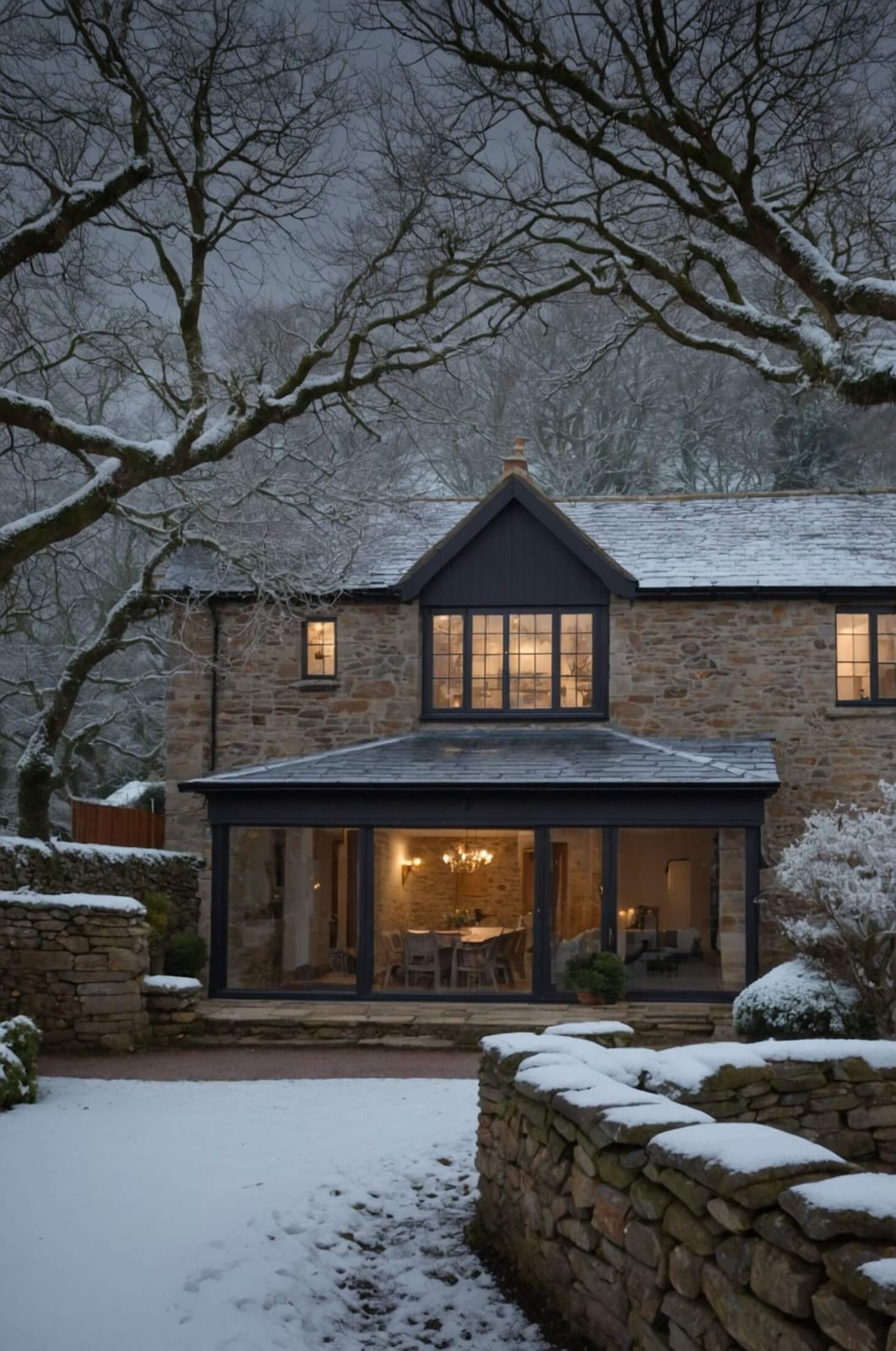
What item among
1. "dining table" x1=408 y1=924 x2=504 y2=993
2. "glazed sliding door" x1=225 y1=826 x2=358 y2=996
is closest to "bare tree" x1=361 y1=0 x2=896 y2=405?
"dining table" x1=408 y1=924 x2=504 y2=993

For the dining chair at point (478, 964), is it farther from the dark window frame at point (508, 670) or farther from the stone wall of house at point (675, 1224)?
the stone wall of house at point (675, 1224)

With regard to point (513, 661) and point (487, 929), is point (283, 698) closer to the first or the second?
point (513, 661)

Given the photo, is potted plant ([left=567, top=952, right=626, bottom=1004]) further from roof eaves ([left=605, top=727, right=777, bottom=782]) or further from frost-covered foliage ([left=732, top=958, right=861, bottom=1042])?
frost-covered foliage ([left=732, top=958, right=861, bottom=1042])

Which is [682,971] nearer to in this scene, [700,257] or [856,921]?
[856,921]

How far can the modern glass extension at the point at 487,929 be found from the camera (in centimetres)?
1678

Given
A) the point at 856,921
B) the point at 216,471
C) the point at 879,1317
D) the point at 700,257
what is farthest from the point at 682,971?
the point at 879,1317

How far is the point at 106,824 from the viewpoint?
19.1 m

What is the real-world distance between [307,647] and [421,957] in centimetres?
488

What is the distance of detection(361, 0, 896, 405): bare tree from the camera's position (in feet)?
27.5

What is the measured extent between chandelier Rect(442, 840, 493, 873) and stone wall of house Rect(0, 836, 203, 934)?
371 centimetres

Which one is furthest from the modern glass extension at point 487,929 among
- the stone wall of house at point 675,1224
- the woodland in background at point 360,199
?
the stone wall of house at point 675,1224

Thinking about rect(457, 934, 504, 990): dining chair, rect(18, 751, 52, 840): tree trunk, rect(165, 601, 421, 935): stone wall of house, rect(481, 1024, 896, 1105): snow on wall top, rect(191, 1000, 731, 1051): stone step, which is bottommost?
rect(191, 1000, 731, 1051): stone step

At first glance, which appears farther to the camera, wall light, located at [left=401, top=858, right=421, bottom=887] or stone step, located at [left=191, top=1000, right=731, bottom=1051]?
wall light, located at [left=401, top=858, right=421, bottom=887]

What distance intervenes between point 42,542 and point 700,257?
5471mm
